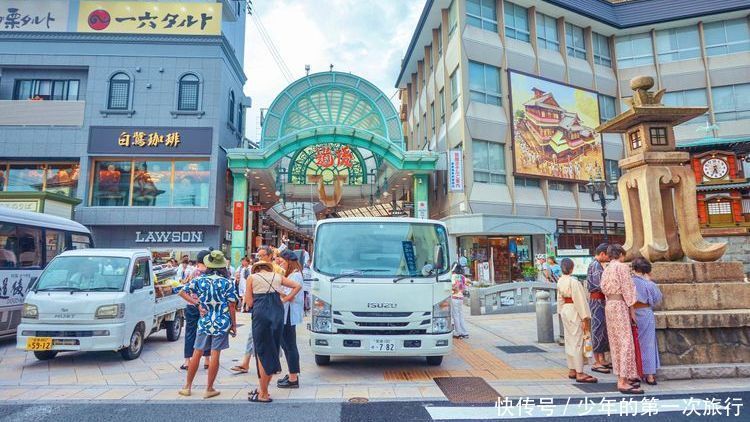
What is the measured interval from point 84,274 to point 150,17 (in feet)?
60.3

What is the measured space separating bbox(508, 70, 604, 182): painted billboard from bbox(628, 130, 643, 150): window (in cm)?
1266

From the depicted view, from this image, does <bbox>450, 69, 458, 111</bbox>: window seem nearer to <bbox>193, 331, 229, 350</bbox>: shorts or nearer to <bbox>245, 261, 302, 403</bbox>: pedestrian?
<bbox>245, 261, 302, 403</bbox>: pedestrian

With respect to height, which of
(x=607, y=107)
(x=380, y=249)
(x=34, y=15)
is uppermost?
(x=34, y=15)

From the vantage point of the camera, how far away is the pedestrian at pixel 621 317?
5430 mm

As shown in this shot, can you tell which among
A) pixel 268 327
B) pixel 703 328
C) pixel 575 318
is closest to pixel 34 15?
Answer: pixel 268 327

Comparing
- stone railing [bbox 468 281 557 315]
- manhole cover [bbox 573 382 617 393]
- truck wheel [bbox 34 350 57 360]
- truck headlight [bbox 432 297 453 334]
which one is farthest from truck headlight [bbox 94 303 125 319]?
stone railing [bbox 468 281 557 315]

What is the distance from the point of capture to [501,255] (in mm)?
20297

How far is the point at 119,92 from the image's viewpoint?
791 inches

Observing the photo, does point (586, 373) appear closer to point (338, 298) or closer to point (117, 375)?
point (338, 298)

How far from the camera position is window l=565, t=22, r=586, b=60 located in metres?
23.9

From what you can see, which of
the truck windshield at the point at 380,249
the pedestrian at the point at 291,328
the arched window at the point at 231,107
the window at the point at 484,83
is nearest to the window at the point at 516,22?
the window at the point at 484,83

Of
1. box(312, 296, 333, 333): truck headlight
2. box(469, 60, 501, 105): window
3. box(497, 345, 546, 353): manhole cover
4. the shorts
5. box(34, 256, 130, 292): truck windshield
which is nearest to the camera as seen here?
the shorts

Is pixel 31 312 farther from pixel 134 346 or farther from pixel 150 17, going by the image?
pixel 150 17

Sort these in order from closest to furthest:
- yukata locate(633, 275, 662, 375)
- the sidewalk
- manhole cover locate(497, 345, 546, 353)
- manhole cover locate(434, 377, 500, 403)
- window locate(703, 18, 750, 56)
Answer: manhole cover locate(434, 377, 500, 403) → the sidewalk → yukata locate(633, 275, 662, 375) → manhole cover locate(497, 345, 546, 353) → window locate(703, 18, 750, 56)
